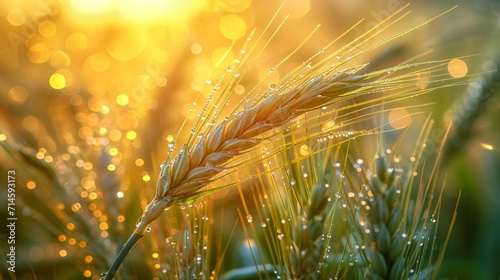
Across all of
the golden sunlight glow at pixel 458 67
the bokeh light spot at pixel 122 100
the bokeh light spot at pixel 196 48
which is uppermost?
the golden sunlight glow at pixel 458 67

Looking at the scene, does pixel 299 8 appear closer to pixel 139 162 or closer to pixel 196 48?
pixel 196 48

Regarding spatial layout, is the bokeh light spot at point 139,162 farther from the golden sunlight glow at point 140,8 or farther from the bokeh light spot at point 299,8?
the bokeh light spot at point 299,8

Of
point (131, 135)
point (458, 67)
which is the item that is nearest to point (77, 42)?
point (131, 135)

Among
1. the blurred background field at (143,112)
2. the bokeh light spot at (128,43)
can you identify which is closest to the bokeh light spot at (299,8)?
the blurred background field at (143,112)

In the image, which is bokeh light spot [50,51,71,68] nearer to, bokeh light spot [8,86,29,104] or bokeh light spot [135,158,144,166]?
bokeh light spot [8,86,29,104]

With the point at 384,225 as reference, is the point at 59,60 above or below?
above

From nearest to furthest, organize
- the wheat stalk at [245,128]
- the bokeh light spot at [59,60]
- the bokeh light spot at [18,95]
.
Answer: the wheat stalk at [245,128] < the bokeh light spot at [18,95] < the bokeh light spot at [59,60]

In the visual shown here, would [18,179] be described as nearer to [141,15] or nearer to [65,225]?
[65,225]

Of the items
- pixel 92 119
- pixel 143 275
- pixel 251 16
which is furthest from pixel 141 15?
pixel 143 275

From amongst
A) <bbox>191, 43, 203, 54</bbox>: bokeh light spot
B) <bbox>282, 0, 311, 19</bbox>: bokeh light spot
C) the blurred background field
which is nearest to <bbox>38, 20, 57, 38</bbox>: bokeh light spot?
the blurred background field
